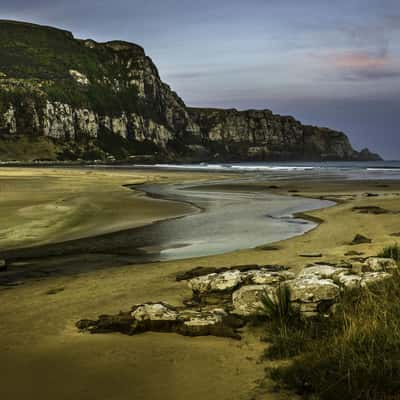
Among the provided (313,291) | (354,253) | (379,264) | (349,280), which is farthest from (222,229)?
(313,291)

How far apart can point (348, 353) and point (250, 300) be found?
230 cm

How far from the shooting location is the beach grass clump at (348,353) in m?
4.16

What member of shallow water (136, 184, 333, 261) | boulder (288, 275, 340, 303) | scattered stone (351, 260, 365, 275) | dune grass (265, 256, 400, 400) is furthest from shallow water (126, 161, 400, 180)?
dune grass (265, 256, 400, 400)

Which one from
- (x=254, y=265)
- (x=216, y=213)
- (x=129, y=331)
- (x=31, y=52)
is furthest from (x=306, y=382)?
(x=31, y=52)

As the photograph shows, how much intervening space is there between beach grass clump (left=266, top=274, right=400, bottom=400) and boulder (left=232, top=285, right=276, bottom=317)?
79 cm

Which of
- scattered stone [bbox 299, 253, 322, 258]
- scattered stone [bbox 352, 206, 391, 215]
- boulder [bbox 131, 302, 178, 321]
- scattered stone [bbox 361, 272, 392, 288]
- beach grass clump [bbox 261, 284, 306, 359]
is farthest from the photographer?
scattered stone [bbox 352, 206, 391, 215]

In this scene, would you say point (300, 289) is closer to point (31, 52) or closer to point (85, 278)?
point (85, 278)

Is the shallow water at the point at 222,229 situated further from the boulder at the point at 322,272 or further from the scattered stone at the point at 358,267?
the boulder at the point at 322,272

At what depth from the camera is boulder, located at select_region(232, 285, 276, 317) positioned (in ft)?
21.8

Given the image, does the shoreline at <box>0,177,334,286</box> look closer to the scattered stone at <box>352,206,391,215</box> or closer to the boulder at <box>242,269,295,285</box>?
the boulder at <box>242,269,295,285</box>

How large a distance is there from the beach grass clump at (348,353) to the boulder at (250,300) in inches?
30.9

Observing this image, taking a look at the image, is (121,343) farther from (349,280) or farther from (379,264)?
(379,264)

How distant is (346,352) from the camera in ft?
15.5

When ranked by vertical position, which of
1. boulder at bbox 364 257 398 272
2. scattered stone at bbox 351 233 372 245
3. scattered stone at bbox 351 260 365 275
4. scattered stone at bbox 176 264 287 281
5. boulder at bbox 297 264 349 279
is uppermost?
boulder at bbox 297 264 349 279
